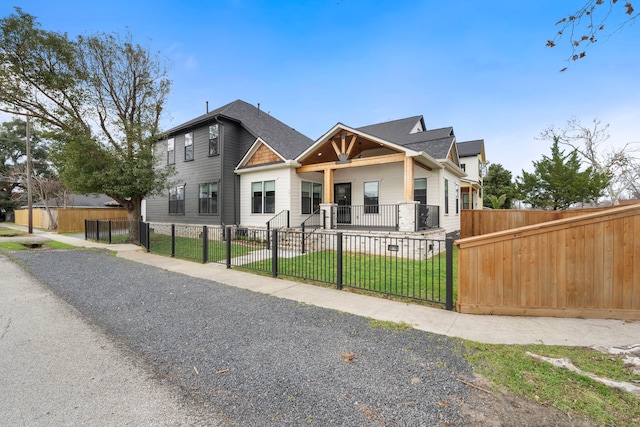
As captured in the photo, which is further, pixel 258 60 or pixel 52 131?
pixel 258 60

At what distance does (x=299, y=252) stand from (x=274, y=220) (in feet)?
9.92

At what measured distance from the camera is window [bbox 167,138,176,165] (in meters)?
18.2

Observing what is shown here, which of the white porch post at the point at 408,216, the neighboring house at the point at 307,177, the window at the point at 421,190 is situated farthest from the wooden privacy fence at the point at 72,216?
the window at the point at 421,190

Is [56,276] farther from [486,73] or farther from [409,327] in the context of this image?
[486,73]

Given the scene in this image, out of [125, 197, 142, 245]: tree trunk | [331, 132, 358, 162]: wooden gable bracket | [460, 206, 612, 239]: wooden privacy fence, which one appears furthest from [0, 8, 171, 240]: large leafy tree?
[460, 206, 612, 239]: wooden privacy fence

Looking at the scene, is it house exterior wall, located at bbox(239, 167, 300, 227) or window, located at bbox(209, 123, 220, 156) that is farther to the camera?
window, located at bbox(209, 123, 220, 156)

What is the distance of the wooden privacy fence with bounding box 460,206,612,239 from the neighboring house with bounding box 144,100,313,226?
9704 millimetres

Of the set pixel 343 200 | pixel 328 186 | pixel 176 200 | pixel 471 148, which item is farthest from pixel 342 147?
pixel 471 148

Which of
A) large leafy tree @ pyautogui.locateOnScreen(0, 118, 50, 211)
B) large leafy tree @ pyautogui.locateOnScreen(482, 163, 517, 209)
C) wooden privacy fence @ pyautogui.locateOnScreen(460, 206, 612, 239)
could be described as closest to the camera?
wooden privacy fence @ pyautogui.locateOnScreen(460, 206, 612, 239)

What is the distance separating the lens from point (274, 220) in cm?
1381

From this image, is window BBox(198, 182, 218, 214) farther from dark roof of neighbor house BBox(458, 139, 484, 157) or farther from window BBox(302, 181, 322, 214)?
dark roof of neighbor house BBox(458, 139, 484, 157)

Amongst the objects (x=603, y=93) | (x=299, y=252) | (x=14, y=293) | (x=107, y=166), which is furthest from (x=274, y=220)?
(x=603, y=93)

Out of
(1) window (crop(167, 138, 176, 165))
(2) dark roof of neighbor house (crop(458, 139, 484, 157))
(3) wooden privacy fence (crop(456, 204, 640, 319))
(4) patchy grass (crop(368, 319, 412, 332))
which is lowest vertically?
(4) patchy grass (crop(368, 319, 412, 332))

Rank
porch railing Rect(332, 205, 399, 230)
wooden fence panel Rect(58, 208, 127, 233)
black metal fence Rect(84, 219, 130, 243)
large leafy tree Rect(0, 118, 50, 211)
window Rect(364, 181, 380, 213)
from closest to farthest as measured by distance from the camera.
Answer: porch railing Rect(332, 205, 399, 230) → window Rect(364, 181, 380, 213) → black metal fence Rect(84, 219, 130, 243) → wooden fence panel Rect(58, 208, 127, 233) → large leafy tree Rect(0, 118, 50, 211)
